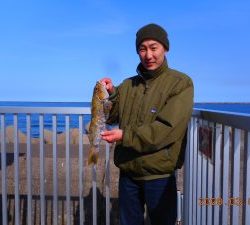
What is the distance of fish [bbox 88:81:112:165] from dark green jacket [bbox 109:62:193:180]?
0.38ft

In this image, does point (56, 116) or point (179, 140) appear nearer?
point (179, 140)

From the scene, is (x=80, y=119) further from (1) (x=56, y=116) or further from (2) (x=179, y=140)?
(2) (x=179, y=140)

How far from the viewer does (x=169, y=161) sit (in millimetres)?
3287

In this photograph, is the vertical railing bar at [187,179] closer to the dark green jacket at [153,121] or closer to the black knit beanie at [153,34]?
the dark green jacket at [153,121]

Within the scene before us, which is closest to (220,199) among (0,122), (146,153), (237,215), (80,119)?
(237,215)

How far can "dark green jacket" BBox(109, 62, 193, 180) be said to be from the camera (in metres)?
3.16

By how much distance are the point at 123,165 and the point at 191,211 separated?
1276mm

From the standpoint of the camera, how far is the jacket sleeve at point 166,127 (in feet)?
10.3

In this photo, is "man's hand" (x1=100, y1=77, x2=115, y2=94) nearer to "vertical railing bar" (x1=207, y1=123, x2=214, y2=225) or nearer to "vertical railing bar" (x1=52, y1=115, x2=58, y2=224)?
"vertical railing bar" (x1=207, y1=123, x2=214, y2=225)

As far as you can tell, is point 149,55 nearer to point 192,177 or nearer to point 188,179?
point 192,177

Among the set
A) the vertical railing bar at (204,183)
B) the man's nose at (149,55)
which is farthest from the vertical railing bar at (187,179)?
the man's nose at (149,55)

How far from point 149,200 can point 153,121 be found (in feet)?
2.06

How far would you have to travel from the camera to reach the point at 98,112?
360 cm

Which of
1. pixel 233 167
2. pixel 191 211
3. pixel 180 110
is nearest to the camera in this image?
pixel 233 167
